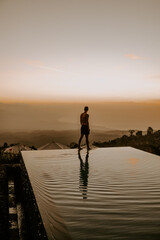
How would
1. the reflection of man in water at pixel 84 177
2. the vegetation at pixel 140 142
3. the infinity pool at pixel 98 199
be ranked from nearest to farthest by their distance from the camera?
the infinity pool at pixel 98 199 < the reflection of man in water at pixel 84 177 < the vegetation at pixel 140 142

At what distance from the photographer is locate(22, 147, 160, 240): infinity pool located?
320 centimetres

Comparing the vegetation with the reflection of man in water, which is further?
the vegetation

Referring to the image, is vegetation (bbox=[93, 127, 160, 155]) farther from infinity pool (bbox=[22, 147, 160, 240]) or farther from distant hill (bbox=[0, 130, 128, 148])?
infinity pool (bbox=[22, 147, 160, 240])

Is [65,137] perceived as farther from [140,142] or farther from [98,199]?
[98,199]

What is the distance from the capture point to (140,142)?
1705cm

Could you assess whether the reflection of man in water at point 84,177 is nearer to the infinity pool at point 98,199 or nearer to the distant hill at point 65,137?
the infinity pool at point 98,199

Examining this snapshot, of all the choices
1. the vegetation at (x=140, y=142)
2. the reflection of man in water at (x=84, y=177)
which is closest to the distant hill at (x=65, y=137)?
the vegetation at (x=140, y=142)

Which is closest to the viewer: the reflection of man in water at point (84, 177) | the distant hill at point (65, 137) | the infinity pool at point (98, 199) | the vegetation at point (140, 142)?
the infinity pool at point (98, 199)

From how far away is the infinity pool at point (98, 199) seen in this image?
3203 millimetres

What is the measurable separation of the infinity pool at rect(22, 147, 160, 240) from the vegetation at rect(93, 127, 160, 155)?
5368 mm

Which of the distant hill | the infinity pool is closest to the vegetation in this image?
the distant hill

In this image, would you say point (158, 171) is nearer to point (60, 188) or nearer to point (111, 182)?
point (111, 182)

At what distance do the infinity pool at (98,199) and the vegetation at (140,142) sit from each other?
17.6ft

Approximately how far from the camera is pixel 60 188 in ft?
16.9
